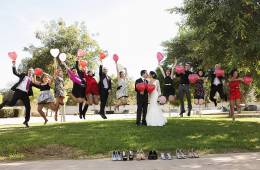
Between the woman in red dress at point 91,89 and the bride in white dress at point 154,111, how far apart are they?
3297 millimetres

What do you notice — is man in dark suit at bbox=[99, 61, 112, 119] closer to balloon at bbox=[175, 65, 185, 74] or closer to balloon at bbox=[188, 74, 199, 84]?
balloon at bbox=[175, 65, 185, 74]

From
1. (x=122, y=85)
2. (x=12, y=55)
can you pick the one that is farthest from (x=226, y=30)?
(x=12, y=55)

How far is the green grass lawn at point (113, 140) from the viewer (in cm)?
1183

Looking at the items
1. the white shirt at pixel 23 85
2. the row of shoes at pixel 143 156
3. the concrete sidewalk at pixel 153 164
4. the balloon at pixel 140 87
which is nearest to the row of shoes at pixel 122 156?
the row of shoes at pixel 143 156

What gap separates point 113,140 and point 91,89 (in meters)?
5.78

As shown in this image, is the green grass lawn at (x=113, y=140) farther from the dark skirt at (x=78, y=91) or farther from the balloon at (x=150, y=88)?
the dark skirt at (x=78, y=91)

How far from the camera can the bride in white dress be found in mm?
15688

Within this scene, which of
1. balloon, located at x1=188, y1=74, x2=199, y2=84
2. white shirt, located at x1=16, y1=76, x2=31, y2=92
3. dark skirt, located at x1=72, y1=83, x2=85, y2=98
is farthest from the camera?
balloon, located at x1=188, y1=74, x2=199, y2=84

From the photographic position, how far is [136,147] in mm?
12016

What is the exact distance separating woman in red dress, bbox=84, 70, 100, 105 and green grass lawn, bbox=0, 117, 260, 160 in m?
3.18

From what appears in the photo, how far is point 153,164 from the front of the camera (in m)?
9.65

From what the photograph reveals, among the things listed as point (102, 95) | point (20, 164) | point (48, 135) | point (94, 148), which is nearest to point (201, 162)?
point (94, 148)

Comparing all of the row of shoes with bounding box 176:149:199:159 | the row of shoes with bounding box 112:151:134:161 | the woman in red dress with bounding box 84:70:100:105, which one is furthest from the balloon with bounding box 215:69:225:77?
the row of shoes with bounding box 112:151:134:161

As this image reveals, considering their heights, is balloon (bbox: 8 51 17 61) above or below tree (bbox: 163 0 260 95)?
below
